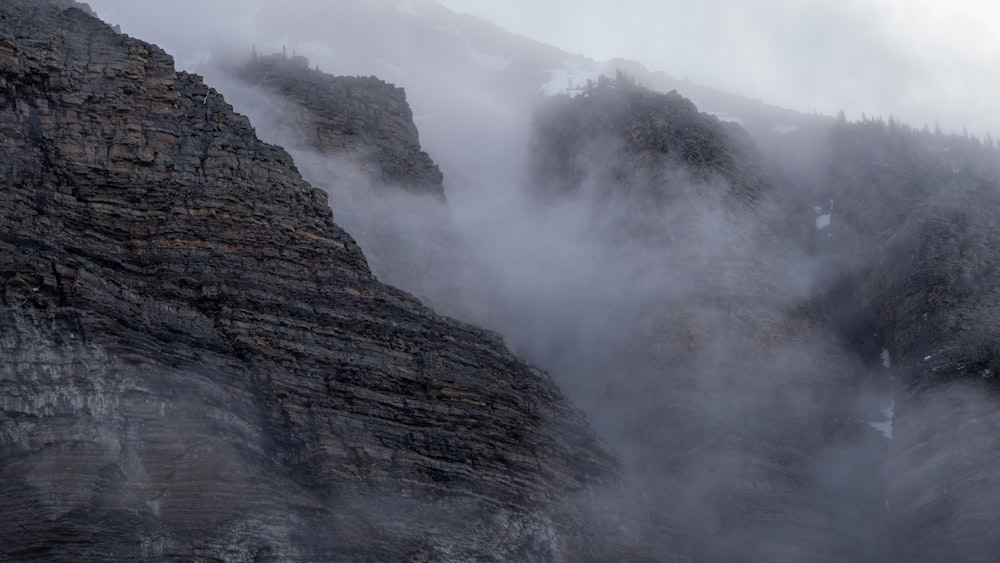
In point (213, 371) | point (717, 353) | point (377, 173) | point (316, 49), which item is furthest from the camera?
point (316, 49)

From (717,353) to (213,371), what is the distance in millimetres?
22655

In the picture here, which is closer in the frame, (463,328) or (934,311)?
(463,328)

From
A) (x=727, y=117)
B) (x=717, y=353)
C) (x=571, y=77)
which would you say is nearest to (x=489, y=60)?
(x=571, y=77)

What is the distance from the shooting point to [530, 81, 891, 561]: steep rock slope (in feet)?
176

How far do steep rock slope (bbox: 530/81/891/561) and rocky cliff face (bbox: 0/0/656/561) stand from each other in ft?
19.7

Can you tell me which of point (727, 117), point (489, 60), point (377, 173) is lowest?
point (377, 173)

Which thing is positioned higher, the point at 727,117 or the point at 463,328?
the point at 727,117

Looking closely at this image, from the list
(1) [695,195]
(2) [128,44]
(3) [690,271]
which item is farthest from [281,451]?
(1) [695,195]

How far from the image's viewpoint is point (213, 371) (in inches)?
1684

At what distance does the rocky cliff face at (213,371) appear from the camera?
130 feet

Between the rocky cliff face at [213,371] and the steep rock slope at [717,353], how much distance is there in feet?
19.7

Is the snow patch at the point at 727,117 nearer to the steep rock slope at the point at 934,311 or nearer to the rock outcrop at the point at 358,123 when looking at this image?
the steep rock slope at the point at 934,311

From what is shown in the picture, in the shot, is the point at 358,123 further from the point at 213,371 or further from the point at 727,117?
the point at 727,117

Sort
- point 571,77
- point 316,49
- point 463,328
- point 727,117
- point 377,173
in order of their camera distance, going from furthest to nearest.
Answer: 1. point 316,49
2. point 571,77
3. point 727,117
4. point 377,173
5. point 463,328
